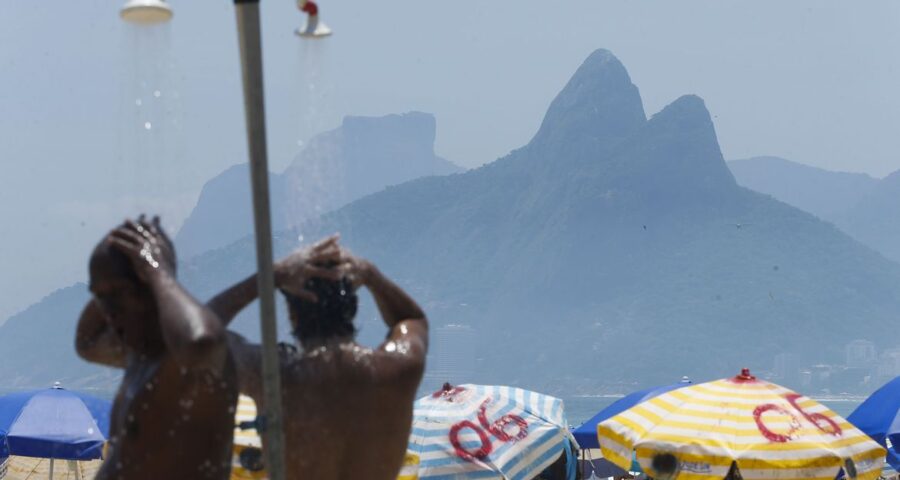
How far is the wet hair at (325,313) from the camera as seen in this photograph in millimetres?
4555

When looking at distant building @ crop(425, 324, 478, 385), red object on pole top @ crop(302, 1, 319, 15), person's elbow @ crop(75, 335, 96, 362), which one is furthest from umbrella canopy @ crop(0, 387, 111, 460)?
distant building @ crop(425, 324, 478, 385)

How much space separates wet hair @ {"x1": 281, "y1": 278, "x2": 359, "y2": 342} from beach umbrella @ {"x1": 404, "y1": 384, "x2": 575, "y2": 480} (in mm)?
4700

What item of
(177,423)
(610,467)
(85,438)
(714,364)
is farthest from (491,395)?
(714,364)

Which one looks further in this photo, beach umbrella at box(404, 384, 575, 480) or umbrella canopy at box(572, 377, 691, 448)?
umbrella canopy at box(572, 377, 691, 448)

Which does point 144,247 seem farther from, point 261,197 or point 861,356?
point 861,356

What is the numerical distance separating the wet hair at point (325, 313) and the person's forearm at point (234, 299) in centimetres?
28

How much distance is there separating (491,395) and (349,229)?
612cm

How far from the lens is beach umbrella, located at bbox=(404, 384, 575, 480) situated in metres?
9.84

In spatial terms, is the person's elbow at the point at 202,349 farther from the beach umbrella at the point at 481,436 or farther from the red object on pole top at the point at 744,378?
the red object on pole top at the point at 744,378

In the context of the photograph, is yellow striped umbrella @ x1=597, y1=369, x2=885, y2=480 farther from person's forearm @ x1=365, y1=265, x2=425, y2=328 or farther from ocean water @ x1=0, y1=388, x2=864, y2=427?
ocean water @ x1=0, y1=388, x2=864, y2=427

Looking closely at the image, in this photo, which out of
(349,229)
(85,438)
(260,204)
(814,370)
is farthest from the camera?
(814,370)

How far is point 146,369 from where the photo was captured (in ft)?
13.0

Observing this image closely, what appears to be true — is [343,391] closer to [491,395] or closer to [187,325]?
[187,325]

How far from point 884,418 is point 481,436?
13.8 feet
